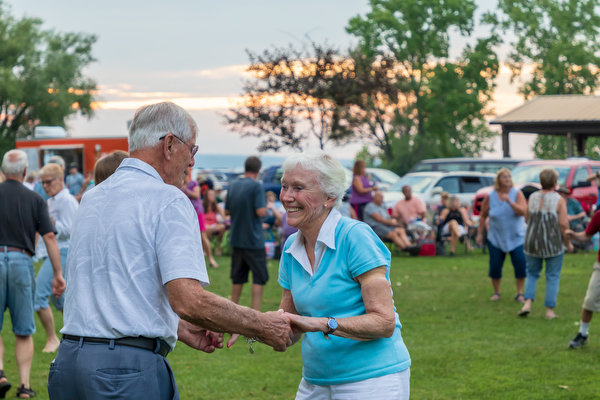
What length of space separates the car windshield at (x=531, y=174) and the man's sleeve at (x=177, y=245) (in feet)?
57.8

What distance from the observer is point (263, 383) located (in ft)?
20.9

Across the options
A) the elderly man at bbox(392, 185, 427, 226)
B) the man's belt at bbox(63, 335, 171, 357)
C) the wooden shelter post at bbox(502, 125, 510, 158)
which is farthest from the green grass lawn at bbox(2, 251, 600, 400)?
the wooden shelter post at bbox(502, 125, 510, 158)

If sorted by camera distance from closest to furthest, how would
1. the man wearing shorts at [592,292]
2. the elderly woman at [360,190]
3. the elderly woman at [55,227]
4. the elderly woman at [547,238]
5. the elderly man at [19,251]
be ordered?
1. the elderly man at [19,251]
2. the man wearing shorts at [592,292]
3. the elderly woman at [55,227]
4. the elderly woman at [547,238]
5. the elderly woman at [360,190]

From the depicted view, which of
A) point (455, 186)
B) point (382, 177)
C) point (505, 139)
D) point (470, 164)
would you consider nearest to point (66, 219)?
point (455, 186)

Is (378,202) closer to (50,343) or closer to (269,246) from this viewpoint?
(269,246)

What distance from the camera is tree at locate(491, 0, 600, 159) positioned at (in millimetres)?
54188

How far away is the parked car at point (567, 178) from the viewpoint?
1839 centimetres

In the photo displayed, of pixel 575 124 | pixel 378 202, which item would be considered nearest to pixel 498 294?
pixel 378 202

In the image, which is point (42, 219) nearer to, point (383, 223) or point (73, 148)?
point (383, 223)

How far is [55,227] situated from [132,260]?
5493mm

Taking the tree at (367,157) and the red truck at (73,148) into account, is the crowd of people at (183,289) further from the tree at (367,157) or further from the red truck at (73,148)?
the tree at (367,157)

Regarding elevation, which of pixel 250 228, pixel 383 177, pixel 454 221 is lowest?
pixel 454 221

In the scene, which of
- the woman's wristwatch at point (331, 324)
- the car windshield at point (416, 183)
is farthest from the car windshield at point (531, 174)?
the woman's wristwatch at point (331, 324)

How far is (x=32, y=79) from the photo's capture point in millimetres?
47094
